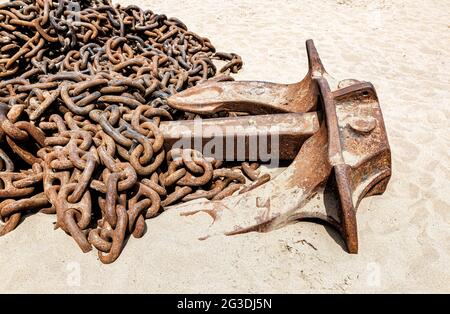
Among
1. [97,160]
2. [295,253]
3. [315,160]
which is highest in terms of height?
[315,160]

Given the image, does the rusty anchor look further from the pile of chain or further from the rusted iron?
the pile of chain

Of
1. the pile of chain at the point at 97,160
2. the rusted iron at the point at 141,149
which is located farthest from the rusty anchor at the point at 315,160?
the pile of chain at the point at 97,160

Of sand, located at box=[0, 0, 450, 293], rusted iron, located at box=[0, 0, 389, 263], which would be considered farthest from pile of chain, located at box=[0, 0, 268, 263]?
sand, located at box=[0, 0, 450, 293]

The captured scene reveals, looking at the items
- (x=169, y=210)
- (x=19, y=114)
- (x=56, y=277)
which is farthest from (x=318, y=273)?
(x=19, y=114)

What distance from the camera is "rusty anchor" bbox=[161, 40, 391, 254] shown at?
1.72m

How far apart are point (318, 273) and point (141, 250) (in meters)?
0.90

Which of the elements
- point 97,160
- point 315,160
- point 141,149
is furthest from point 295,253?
point 97,160

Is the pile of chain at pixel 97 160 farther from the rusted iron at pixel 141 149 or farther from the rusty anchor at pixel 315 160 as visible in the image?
the rusty anchor at pixel 315 160

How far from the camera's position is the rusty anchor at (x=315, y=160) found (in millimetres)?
1725

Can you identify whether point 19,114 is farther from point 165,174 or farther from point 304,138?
point 304,138

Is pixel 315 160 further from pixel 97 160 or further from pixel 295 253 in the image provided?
pixel 97 160

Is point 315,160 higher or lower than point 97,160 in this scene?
higher

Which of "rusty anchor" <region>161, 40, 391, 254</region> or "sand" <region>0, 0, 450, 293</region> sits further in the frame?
"rusty anchor" <region>161, 40, 391, 254</region>

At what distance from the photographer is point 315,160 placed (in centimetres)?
184
